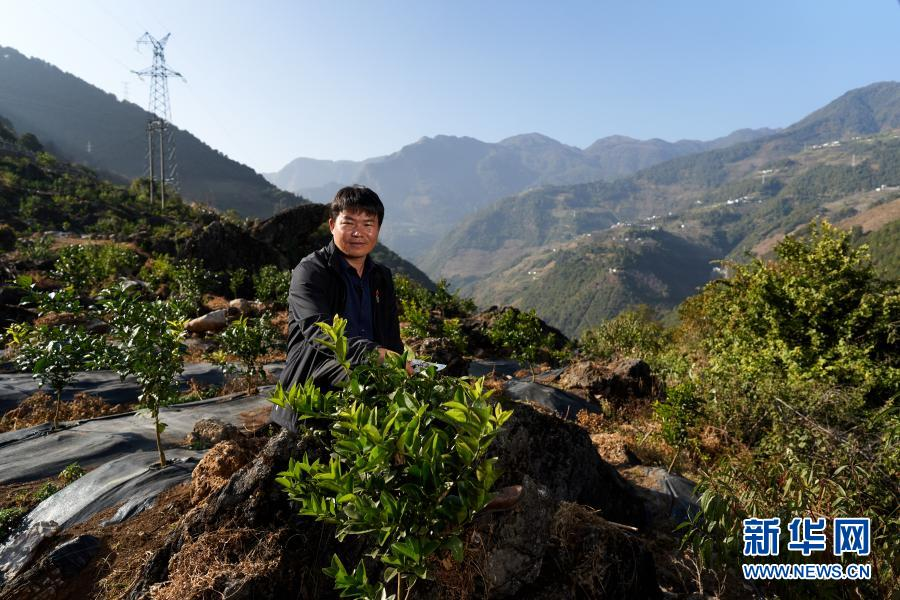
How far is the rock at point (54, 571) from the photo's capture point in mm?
3213

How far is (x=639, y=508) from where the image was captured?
16.3 ft

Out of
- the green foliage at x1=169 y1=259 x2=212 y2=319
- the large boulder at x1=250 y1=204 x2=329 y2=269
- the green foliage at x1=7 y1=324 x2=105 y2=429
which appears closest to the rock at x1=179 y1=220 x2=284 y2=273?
the large boulder at x1=250 y1=204 x2=329 y2=269

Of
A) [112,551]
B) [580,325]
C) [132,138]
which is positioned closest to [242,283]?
[112,551]

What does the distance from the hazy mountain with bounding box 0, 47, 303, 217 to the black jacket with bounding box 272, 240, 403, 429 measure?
4997 inches

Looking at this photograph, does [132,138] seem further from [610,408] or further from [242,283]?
[610,408]

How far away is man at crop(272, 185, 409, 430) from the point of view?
10.4ft

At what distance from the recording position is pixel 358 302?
3.89 m

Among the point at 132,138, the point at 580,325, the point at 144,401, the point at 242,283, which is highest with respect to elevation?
the point at 132,138

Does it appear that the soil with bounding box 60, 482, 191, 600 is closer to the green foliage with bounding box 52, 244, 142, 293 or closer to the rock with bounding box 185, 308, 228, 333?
the green foliage with bounding box 52, 244, 142, 293

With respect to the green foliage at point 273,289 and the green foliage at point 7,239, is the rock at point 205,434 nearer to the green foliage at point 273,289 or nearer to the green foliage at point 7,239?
the green foliage at point 273,289

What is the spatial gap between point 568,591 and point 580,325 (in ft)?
620

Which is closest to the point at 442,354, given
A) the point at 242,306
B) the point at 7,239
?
the point at 242,306

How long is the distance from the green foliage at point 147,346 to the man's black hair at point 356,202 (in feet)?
8.65

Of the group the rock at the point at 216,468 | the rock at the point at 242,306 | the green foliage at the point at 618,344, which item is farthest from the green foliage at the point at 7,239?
the green foliage at the point at 618,344
